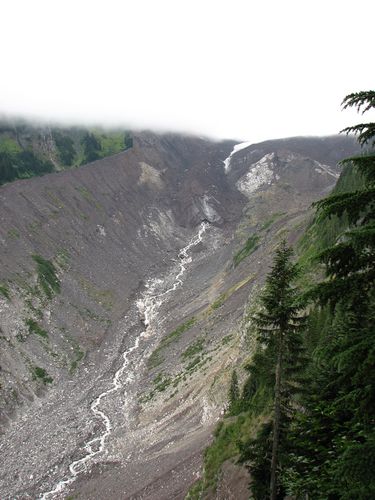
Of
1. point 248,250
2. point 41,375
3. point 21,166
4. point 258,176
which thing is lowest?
point 41,375

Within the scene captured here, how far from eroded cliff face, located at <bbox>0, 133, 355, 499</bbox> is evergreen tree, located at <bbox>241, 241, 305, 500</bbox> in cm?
1305

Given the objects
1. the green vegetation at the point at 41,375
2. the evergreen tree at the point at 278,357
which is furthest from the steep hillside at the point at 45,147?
the evergreen tree at the point at 278,357

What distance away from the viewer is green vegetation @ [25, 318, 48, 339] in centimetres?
6219

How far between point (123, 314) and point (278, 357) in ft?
212

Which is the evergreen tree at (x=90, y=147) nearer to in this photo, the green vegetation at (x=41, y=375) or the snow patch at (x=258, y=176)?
the snow patch at (x=258, y=176)

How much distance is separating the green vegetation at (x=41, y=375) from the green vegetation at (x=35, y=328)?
657cm

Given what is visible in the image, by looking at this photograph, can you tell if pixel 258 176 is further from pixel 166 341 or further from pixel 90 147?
pixel 166 341

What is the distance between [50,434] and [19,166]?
8295 cm

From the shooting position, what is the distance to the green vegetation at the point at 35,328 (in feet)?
204

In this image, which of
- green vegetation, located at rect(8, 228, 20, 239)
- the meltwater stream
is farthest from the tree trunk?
green vegetation, located at rect(8, 228, 20, 239)

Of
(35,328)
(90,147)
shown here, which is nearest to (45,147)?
(90,147)

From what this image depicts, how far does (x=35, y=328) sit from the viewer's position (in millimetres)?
62812

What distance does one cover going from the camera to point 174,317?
72000 millimetres

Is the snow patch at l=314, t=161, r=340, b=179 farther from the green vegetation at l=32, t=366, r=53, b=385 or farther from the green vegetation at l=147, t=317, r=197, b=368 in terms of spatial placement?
the green vegetation at l=32, t=366, r=53, b=385
